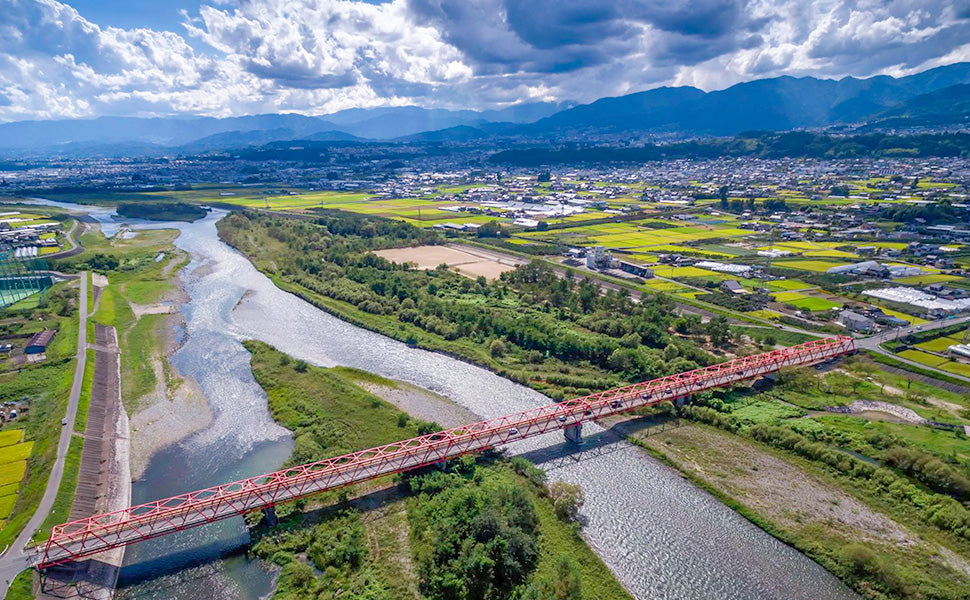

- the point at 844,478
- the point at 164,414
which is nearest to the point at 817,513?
the point at 844,478

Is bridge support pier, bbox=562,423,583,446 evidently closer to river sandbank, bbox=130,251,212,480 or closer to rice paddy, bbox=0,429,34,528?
river sandbank, bbox=130,251,212,480

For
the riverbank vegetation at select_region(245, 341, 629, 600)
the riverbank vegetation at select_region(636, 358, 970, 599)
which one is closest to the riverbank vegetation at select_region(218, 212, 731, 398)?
the riverbank vegetation at select_region(636, 358, 970, 599)

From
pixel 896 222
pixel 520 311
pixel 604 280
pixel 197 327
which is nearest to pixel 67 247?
pixel 197 327

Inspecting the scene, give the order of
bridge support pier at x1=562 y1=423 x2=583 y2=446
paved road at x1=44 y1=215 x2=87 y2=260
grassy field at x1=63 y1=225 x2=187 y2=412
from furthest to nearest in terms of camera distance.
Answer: paved road at x1=44 y1=215 x2=87 y2=260
grassy field at x1=63 y1=225 x2=187 y2=412
bridge support pier at x1=562 y1=423 x2=583 y2=446

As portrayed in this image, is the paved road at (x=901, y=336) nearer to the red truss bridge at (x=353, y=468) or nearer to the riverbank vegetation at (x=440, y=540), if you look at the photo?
the red truss bridge at (x=353, y=468)

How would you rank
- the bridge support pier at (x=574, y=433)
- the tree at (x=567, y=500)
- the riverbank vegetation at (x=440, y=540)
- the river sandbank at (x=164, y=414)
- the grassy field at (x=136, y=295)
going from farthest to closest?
the grassy field at (x=136, y=295) → the river sandbank at (x=164, y=414) → the bridge support pier at (x=574, y=433) → the tree at (x=567, y=500) → the riverbank vegetation at (x=440, y=540)

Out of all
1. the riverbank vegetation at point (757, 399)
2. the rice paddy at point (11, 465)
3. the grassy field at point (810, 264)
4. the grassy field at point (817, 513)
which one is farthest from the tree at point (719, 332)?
the rice paddy at point (11, 465)

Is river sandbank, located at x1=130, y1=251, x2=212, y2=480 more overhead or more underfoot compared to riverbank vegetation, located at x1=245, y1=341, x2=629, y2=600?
more underfoot
